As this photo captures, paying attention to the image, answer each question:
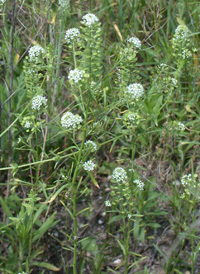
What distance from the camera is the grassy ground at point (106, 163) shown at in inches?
80.4

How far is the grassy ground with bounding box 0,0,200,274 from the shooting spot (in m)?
2.04

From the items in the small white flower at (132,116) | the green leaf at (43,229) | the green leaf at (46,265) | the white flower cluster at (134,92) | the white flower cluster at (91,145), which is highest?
the white flower cluster at (134,92)

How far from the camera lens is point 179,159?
9.18ft

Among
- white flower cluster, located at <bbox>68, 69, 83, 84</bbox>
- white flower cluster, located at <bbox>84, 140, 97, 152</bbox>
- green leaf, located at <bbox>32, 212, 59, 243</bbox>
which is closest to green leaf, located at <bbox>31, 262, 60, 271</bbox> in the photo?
green leaf, located at <bbox>32, 212, 59, 243</bbox>

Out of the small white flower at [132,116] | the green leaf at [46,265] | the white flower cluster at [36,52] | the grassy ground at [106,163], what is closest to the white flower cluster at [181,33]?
the grassy ground at [106,163]

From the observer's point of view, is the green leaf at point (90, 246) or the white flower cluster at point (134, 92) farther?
the green leaf at point (90, 246)

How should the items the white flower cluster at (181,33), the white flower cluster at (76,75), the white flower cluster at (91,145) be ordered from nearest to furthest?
the white flower cluster at (76,75) < the white flower cluster at (91,145) < the white flower cluster at (181,33)

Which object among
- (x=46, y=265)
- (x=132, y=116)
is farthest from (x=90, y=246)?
(x=132, y=116)

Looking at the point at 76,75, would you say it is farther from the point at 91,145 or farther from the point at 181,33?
the point at 181,33

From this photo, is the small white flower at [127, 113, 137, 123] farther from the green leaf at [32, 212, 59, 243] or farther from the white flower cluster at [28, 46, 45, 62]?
the green leaf at [32, 212, 59, 243]

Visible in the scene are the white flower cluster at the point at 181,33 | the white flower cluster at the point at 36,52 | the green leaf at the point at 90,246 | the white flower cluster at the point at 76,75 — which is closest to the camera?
the white flower cluster at the point at 76,75

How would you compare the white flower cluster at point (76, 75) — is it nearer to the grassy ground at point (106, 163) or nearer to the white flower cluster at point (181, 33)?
the grassy ground at point (106, 163)

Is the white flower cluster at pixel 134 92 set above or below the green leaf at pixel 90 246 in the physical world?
above

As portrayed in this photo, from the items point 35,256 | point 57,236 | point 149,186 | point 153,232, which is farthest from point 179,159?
point 35,256
